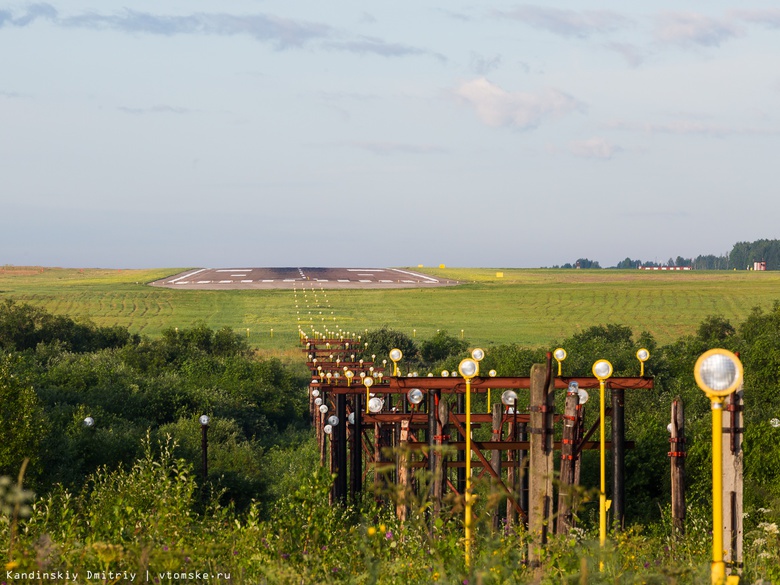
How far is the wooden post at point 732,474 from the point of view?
32.2 ft

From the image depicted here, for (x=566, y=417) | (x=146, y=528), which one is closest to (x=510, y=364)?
(x=566, y=417)

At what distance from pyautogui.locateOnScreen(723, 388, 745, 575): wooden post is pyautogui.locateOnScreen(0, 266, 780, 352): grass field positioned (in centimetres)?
8889

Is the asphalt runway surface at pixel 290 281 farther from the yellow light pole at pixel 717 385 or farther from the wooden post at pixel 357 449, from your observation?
the yellow light pole at pixel 717 385

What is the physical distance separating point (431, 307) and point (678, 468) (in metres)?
119

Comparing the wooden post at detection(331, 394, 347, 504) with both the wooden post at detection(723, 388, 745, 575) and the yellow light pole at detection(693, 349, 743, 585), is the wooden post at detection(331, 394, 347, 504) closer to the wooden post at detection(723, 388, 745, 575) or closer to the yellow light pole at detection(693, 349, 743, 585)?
the wooden post at detection(723, 388, 745, 575)

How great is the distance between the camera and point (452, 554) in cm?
1003

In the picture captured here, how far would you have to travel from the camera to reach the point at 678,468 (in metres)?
22.3

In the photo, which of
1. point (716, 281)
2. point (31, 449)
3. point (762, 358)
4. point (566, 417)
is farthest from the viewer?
point (716, 281)

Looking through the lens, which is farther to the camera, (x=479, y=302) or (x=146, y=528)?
(x=479, y=302)

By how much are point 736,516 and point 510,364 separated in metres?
51.6

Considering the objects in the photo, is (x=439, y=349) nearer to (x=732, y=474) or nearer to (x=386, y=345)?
(x=386, y=345)

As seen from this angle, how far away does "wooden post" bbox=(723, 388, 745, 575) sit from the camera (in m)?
9.80

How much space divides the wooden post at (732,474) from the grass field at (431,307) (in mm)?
88889

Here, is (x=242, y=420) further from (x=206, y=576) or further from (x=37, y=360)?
(x=206, y=576)
